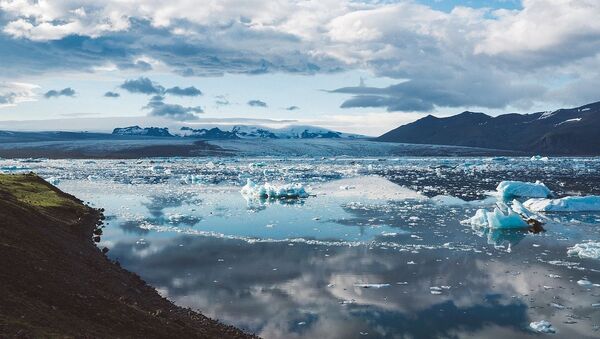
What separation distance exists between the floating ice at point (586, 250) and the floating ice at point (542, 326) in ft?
28.4

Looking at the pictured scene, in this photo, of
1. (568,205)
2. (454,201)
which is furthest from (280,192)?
(568,205)

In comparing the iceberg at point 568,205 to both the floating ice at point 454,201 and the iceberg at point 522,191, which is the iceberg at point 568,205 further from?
the iceberg at point 522,191

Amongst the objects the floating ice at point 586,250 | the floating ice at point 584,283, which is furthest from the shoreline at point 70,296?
the floating ice at point 586,250

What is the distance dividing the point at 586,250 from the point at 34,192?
29.5 metres

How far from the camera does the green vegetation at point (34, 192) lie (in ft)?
89.5

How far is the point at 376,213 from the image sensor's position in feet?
112

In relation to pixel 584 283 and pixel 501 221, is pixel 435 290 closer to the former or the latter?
pixel 584 283

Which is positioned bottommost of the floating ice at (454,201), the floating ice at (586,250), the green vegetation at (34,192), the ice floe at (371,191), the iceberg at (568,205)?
the ice floe at (371,191)

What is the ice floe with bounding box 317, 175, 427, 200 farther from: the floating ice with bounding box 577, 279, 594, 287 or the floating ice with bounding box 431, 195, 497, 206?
the floating ice with bounding box 577, 279, 594, 287

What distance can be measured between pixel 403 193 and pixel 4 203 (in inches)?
1361

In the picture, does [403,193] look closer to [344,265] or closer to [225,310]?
[344,265]

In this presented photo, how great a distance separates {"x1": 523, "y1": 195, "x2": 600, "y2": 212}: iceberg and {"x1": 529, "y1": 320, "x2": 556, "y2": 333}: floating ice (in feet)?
76.0

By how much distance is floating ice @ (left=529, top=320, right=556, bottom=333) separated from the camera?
43.6 ft

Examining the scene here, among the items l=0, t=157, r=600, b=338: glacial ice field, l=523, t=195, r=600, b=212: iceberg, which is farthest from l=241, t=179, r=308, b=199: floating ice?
l=523, t=195, r=600, b=212: iceberg
